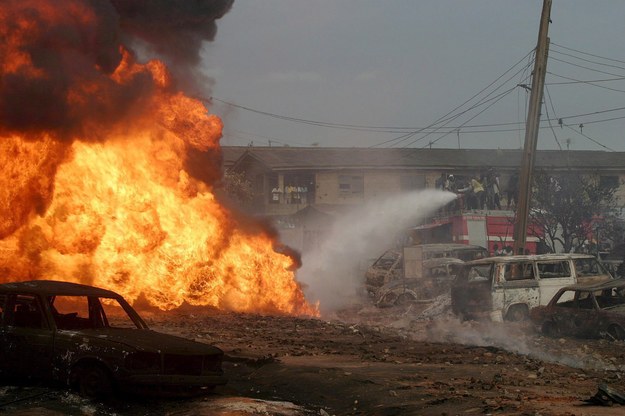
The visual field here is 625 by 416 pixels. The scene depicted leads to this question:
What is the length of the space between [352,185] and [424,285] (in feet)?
79.9

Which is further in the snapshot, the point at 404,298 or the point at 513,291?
the point at 404,298

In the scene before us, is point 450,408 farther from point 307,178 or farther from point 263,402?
point 307,178

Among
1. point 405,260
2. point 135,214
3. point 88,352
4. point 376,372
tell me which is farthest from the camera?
point 405,260

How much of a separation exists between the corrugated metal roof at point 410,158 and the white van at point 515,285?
28478 millimetres

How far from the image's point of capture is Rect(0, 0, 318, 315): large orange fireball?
16547 millimetres

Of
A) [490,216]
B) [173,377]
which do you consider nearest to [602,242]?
[490,216]

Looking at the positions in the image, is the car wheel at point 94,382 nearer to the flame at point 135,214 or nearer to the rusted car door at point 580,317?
the flame at point 135,214

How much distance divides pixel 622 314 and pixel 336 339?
5909 mm

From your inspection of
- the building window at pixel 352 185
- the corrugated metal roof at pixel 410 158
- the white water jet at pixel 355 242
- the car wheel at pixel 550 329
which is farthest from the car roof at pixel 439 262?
the building window at pixel 352 185

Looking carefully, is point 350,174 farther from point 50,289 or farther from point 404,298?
point 50,289

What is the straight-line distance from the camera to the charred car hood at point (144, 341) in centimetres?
895

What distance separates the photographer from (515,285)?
18516mm

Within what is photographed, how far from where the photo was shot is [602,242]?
113ft

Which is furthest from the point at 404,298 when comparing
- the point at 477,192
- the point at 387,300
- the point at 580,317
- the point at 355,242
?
the point at 477,192
